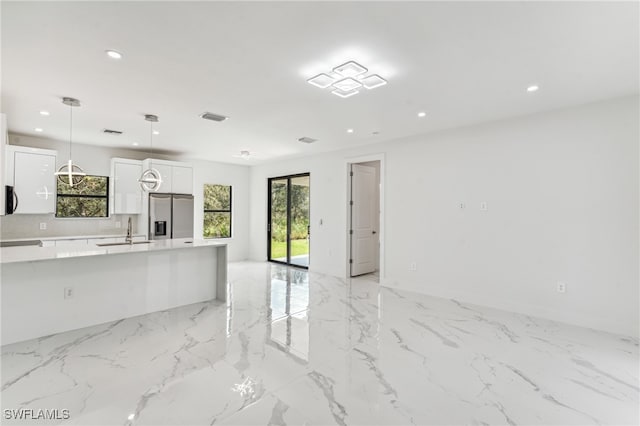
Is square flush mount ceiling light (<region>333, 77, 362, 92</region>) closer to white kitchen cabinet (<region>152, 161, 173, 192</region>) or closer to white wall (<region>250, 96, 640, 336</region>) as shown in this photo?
white wall (<region>250, 96, 640, 336</region>)

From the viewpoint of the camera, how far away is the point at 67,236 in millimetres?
5750

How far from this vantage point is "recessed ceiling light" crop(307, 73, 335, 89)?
2.85 m

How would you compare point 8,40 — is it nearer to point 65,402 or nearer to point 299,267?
point 65,402

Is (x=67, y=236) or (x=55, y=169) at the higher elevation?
(x=55, y=169)

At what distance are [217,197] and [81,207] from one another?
2828mm

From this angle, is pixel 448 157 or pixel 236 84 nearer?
pixel 236 84

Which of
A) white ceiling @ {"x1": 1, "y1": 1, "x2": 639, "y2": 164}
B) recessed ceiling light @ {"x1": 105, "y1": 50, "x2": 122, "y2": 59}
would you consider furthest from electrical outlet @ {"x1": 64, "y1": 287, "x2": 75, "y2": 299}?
recessed ceiling light @ {"x1": 105, "y1": 50, "x2": 122, "y2": 59}

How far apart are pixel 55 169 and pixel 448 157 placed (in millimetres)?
6660

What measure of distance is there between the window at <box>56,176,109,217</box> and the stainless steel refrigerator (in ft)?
3.12

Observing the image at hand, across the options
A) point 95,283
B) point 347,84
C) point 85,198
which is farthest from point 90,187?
point 347,84

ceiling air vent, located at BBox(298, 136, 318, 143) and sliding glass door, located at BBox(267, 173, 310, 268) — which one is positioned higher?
→ ceiling air vent, located at BBox(298, 136, 318, 143)

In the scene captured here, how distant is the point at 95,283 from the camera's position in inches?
143

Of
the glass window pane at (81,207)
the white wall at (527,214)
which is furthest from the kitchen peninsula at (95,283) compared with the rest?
the white wall at (527,214)

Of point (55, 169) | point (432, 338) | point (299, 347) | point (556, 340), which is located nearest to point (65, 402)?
point (299, 347)
